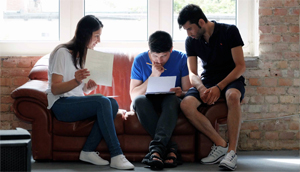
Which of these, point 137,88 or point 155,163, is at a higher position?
point 137,88

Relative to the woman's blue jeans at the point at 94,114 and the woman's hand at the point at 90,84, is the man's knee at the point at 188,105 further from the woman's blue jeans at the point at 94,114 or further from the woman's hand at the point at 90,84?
the woman's hand at the point at 90,84

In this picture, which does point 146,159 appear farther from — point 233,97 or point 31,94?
point 31,94

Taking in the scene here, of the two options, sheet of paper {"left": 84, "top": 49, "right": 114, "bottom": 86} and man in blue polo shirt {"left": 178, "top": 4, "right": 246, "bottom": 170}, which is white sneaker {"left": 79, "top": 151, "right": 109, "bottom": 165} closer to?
sheet of paper {"left": 84, "top": 49, "right": 114, "bottom": 86}

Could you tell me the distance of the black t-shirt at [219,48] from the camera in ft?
8.17

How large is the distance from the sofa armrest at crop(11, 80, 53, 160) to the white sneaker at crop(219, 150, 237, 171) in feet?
3.95

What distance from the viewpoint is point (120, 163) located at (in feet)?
7.29

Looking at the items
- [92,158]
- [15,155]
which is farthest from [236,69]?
[15,155]

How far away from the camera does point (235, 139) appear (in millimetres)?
2299

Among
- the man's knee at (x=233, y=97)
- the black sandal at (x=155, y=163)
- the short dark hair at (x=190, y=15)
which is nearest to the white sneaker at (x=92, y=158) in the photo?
the black sandal at (x=155, y=163)

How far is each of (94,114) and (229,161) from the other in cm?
95

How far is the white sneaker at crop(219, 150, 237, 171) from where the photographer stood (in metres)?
2.17

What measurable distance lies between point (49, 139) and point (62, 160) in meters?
0.19

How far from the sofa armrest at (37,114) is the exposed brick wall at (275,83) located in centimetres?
178

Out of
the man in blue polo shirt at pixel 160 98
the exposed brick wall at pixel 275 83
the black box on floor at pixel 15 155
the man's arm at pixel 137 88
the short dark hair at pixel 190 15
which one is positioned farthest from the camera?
the exposed brick wall at pixel 275 83
